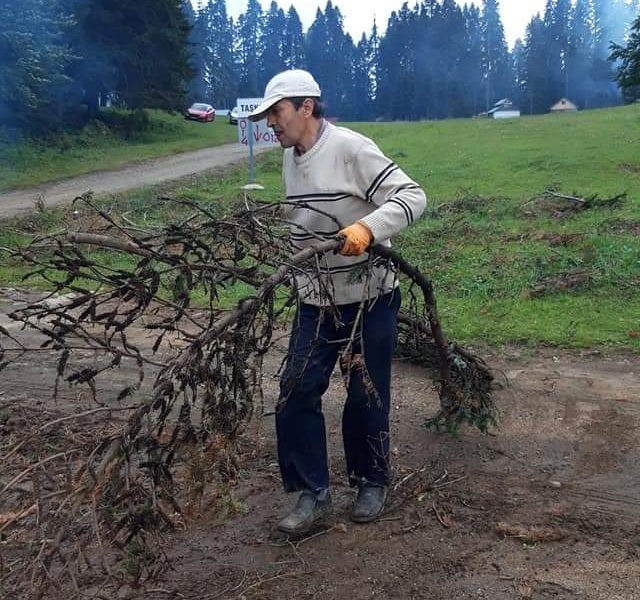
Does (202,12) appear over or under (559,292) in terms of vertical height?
over

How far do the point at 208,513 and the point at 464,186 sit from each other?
1081cm

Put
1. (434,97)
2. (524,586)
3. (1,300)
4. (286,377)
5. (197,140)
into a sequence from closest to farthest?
(524,586)
(286,377)
(1,300)
(197,140)
(434,97)

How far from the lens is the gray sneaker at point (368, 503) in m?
3.53

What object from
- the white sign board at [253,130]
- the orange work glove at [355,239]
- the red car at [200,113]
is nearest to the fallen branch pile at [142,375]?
the orange work glove at [355,239]

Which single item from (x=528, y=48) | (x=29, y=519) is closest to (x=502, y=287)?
(x=29, y=519)

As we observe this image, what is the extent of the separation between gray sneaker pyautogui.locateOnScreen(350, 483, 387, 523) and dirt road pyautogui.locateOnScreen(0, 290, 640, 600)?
0.04 meters

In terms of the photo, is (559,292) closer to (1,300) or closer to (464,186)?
(1,300)

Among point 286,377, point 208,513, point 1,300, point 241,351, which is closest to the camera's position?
point 241,351

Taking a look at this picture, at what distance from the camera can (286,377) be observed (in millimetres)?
3287

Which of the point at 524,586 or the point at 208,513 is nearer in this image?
the point at 524,586

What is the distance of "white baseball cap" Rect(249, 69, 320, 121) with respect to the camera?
3.19 meters

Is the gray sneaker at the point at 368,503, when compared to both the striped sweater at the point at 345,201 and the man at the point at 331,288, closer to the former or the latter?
the man at the point at 331,288

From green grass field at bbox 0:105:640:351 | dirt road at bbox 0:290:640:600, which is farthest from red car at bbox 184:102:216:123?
dirt road at bbox 0:290:640:600

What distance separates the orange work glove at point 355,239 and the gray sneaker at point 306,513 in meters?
1.14
